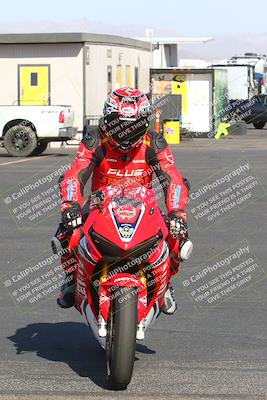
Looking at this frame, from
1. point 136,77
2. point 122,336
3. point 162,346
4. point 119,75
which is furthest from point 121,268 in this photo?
point 136,77

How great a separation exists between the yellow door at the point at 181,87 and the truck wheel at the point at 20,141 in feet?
49.6

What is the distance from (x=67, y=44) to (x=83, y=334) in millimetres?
33827

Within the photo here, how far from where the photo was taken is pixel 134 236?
20.6 ft

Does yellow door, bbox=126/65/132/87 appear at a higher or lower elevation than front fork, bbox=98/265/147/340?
higher

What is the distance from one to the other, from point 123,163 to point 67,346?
57.3 inches

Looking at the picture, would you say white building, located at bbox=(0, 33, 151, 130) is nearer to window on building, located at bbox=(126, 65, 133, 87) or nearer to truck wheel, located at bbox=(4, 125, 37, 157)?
window on building, located at bbox=(126, 65, 133, 87)

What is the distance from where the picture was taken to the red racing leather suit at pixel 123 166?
7086 mm

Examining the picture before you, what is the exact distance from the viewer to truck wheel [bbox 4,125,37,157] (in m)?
33.2

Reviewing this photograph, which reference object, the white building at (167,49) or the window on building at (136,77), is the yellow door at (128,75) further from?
the white building at (167,49)

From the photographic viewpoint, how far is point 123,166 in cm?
712

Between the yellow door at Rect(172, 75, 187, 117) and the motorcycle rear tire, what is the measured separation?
1627 inches

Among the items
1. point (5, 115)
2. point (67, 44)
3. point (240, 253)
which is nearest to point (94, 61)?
point (67, 44)

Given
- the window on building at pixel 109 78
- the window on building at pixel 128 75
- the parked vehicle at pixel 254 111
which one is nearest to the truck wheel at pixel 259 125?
the parked vehicle at pixel 254 111

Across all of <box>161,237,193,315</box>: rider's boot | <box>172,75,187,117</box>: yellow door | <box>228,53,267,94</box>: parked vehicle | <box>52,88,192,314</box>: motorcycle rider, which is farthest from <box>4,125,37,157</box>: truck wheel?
<box>228,53,267,94</box>: parked vehicle
